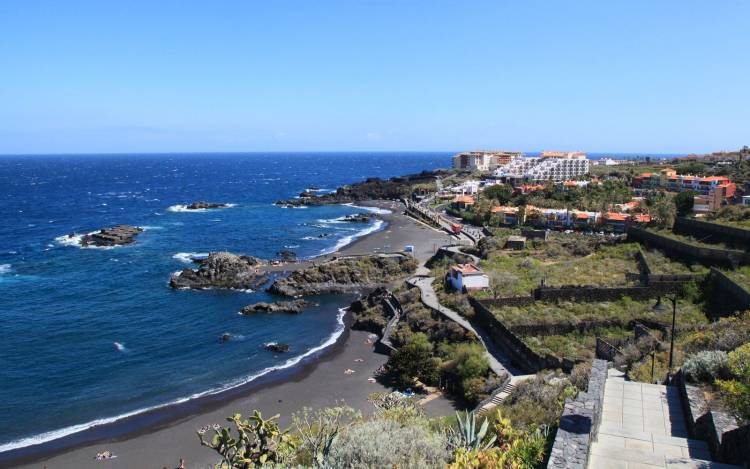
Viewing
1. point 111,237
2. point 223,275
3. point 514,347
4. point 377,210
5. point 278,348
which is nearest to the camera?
point 514,347

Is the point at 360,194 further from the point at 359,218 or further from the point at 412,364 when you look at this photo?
the point at 412,364

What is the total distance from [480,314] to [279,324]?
44.2 ft

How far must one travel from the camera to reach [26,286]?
43562mm

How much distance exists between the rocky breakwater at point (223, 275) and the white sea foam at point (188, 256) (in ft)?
10.7

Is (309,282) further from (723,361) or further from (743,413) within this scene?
(743,413)

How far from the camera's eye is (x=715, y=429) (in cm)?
1001

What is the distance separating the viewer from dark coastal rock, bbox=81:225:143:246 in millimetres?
60781

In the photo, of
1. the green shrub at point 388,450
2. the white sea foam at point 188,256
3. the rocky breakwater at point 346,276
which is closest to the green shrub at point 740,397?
the green shrub at point 388,450

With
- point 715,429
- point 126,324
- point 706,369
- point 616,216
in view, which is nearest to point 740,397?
point 715,429

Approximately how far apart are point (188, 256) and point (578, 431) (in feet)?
Result: 166

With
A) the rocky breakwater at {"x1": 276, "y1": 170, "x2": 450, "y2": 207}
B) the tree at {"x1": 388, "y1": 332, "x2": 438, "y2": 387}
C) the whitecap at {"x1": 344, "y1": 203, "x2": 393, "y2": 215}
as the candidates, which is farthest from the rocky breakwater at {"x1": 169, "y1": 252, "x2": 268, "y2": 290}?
the rocky breakwater at {"x1": 276, "y1": 170, "x2": 450, "y2": 207}

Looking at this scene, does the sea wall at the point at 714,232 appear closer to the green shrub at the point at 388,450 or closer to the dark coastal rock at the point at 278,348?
the dark coastal rock at the point at 278,348

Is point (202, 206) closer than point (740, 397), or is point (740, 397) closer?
point (740, 397)

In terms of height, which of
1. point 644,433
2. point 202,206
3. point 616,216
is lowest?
point 202,206
